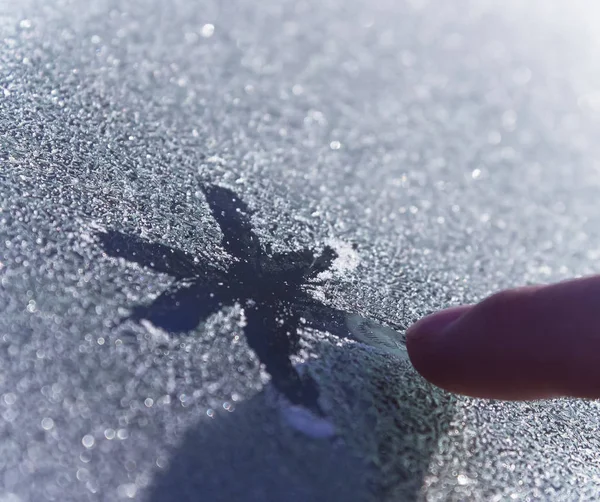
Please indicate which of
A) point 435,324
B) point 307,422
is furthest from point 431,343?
point 307,422

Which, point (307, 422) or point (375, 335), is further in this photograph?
point (375, 335)

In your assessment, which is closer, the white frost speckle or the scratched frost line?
the scratched frost line

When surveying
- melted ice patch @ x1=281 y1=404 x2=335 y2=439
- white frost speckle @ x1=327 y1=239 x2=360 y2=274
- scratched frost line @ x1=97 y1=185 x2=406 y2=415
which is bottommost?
white frost speckle @ x1=327 y1=239 x2=360 y2=274

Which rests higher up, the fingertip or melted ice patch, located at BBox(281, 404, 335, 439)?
melted ice patch, located at BBox(281, 404, 335, 439)

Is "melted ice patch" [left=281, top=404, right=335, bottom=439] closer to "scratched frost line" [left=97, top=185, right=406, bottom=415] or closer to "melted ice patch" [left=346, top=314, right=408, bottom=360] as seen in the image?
"scratched frost line" [left=97, top=185, right=406, bottom=415]

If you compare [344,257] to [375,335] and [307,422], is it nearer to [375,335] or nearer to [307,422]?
[375,335]

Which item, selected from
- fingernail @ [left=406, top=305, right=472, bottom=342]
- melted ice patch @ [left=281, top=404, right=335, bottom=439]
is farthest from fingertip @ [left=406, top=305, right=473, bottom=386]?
melted ice patch @ [left=281, top=404, right=335, bottom=439]
